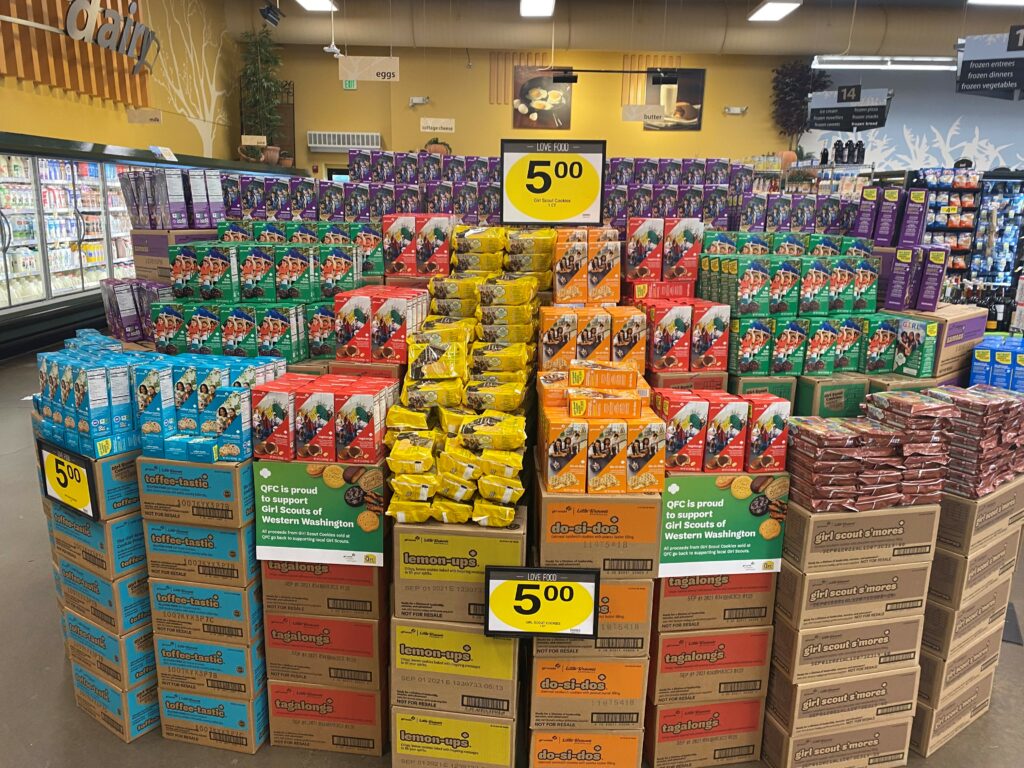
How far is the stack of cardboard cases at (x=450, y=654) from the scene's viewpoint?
225 centimetres

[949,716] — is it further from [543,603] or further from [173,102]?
[173,102]

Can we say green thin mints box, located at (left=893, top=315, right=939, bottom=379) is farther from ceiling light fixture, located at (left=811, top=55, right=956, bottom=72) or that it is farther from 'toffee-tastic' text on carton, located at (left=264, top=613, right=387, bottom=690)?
ceiling light fixture, located at (left=811, top=55, right=956, bottom=72)

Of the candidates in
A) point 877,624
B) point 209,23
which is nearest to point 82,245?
point 209,23

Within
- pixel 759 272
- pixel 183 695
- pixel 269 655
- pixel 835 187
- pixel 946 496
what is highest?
pixel 835 187

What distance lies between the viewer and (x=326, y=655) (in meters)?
2.54

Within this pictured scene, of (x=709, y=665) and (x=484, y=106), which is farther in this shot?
(x=484, y=106)

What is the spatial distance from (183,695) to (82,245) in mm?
8654

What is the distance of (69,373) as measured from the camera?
2453 mm

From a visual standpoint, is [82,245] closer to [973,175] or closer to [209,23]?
[209,23]

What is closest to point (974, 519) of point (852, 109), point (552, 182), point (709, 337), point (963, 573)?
point (963, 573)

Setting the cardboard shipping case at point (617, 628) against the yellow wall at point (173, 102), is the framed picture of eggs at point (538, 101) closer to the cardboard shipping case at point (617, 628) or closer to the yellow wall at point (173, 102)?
the yellow wall at point (173, 102)

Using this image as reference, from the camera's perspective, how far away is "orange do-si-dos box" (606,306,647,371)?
9.46ft

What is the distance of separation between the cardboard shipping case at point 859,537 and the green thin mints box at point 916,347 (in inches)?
38.7

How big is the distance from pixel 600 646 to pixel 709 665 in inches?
18.8
